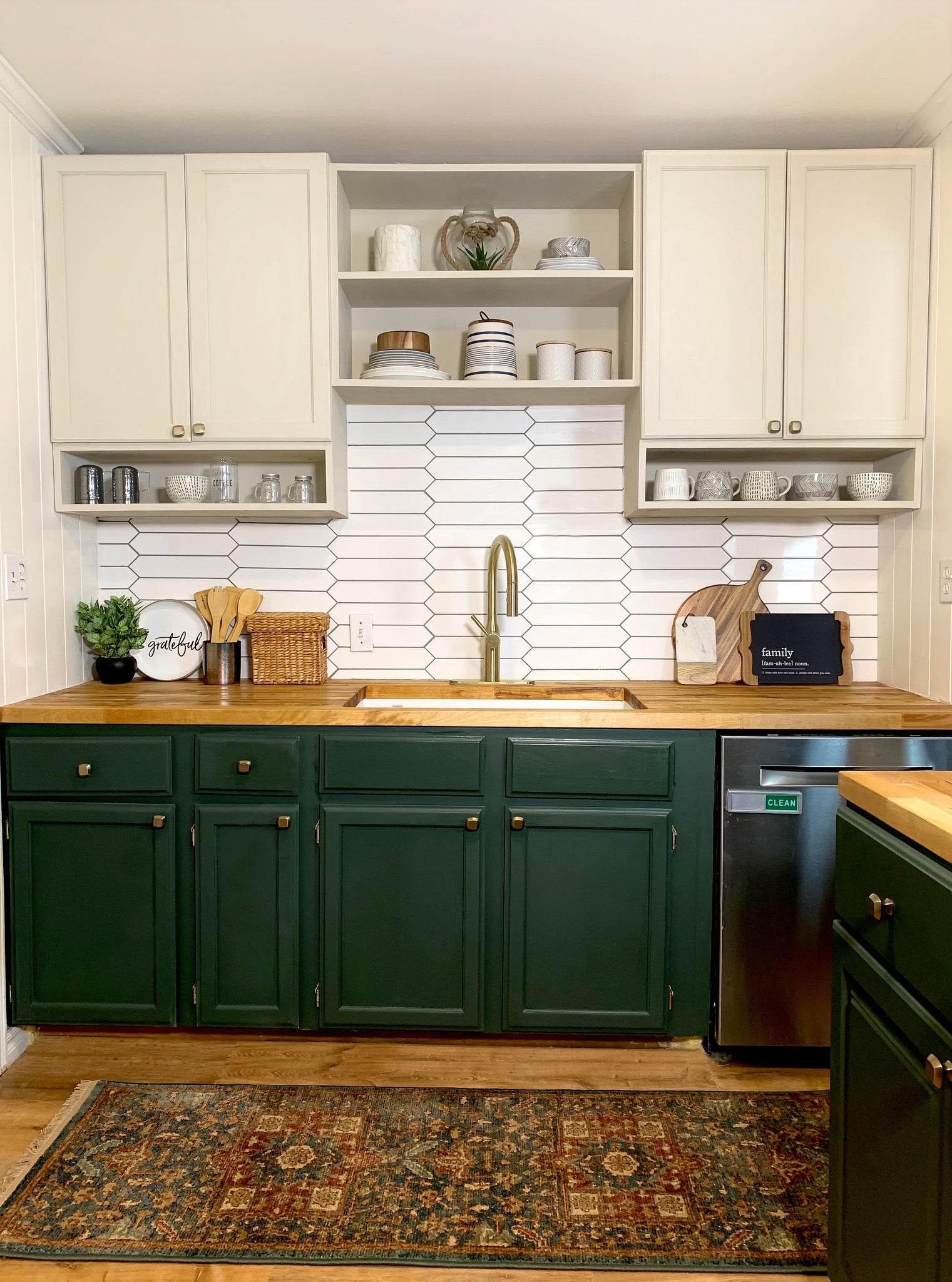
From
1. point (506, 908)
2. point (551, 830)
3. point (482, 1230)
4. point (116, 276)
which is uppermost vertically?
point (116, 276)

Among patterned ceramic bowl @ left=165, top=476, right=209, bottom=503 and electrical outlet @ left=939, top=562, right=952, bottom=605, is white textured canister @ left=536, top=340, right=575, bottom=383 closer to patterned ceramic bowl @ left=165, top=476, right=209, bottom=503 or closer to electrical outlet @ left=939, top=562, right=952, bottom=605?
patterned ceramic bowl @ left=165, top=476, right=209, bottom=503

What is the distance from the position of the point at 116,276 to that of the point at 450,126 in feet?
3.45

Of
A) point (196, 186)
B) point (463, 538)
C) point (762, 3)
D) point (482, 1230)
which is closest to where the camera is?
point (482, 1230)

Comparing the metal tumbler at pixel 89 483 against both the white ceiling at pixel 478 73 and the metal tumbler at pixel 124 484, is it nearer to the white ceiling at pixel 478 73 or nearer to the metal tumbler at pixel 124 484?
the metal tumbler at pixel 124 484

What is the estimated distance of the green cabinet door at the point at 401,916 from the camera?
2.29 m

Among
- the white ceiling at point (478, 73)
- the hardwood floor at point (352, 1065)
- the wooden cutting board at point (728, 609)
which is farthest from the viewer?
the wooden cutting board at point (728, 609)

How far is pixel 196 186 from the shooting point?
250cm

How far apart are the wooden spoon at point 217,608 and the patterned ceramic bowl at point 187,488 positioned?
0.29 metres

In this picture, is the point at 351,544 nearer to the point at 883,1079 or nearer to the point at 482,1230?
the point at 482,1230

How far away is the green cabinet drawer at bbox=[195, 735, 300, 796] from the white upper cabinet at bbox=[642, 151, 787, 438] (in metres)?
1.36

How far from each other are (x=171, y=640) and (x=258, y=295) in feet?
3.60

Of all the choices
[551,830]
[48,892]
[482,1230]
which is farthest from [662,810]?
[48,892]

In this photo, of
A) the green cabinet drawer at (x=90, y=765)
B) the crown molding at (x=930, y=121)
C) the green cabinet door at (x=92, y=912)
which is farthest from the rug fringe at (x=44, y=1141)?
the crown molding at (x=930, y=121)

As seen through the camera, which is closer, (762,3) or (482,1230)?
(482,1230)
